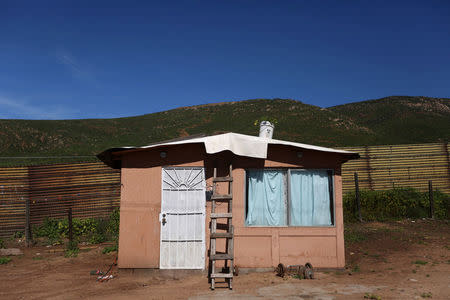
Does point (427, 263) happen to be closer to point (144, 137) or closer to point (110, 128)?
point (144, 137)

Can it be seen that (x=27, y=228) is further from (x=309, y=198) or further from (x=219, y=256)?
(x=309, y=198)

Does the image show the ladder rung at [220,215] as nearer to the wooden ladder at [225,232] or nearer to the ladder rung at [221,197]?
the wooden ladder at [225,232]

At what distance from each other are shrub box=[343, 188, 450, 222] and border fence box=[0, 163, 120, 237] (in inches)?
374

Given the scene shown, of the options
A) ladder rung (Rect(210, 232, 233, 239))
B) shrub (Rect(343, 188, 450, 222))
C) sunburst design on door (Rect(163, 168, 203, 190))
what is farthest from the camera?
shrub (Rect(343, 188, 450, 222))

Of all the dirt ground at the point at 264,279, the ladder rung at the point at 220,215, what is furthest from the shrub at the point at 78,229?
the ladder rung at the point at 220,215

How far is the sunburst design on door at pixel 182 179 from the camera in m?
7.53

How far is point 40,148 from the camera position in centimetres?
3722

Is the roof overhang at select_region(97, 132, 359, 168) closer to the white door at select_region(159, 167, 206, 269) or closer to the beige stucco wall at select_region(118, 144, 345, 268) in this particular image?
the beige stucco wall at select_region(118, 144, 345, 268)

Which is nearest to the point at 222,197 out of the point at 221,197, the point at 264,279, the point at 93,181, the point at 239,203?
the point at 221,197

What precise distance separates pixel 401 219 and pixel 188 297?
10.1m

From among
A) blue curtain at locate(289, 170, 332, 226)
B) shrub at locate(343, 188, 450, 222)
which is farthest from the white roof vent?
shrub at locate(343, 188, 450, 222)

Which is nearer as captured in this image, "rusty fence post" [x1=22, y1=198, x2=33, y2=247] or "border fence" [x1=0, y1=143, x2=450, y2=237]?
"rusty fence post" [x1=22, y1=198, x2=33, y2=247]

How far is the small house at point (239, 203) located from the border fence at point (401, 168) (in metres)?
7.49

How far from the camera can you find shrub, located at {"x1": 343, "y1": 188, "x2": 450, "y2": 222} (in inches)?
499
